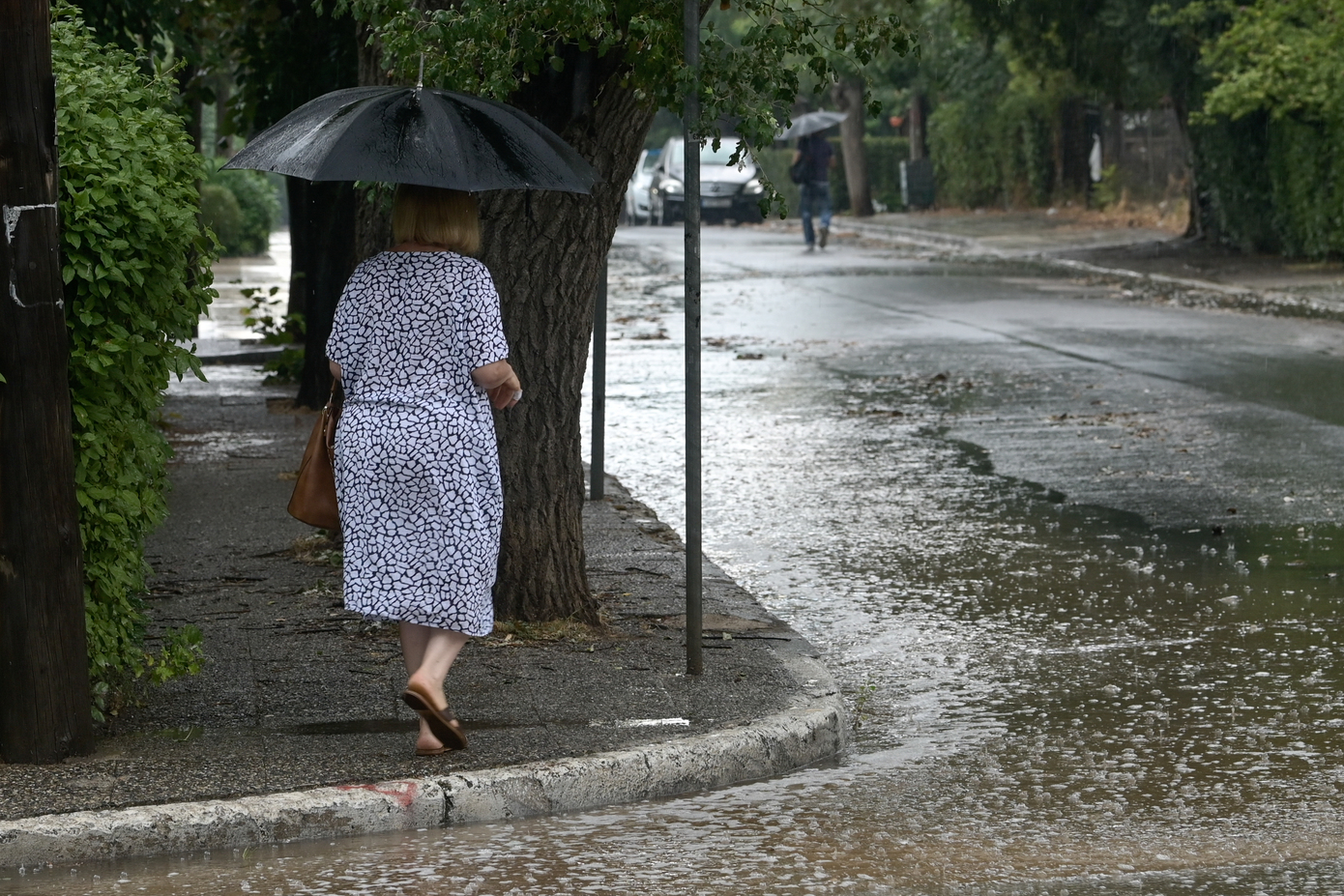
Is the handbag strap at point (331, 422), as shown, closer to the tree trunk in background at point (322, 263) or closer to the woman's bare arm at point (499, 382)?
the woman's bare arm at point (499, 382)

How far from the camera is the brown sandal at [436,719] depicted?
4.95 metres

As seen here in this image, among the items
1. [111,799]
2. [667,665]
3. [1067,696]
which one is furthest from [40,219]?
[1067,696]

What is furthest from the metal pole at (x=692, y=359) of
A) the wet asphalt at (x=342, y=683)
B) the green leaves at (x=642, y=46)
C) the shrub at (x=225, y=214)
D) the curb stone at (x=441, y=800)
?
the shrub at (x=225, y=214)

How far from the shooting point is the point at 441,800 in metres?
4.77

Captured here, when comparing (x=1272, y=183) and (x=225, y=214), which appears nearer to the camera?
(x=1272, y=183)

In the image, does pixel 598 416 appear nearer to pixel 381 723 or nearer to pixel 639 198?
pixel 381 723

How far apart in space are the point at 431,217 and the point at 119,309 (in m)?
0.86

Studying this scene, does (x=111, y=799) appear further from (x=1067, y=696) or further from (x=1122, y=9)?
(x=1122, y=9)

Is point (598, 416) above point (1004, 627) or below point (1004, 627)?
above

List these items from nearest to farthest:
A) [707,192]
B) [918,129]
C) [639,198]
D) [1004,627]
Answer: [1004,627]
[707,192]
[639,198]
[918,129]

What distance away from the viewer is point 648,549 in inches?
316

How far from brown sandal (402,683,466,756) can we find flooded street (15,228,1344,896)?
1.03 feet

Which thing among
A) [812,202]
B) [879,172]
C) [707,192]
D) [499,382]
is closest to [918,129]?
[879,172]

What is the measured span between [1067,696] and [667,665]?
127 centimetres
